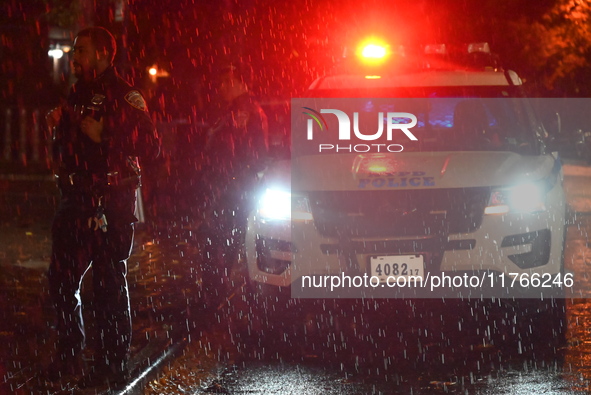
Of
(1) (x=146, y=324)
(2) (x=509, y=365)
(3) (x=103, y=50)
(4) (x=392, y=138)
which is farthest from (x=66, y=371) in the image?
(4) (x=392, y=138)

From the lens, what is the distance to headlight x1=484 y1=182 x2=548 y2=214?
19.4 ft

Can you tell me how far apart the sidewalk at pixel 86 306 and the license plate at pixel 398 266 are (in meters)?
1.39

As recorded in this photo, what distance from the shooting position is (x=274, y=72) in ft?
72.9

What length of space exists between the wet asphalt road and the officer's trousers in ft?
0.71

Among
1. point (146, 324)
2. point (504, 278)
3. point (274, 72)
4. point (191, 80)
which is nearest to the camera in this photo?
point (504, 278)

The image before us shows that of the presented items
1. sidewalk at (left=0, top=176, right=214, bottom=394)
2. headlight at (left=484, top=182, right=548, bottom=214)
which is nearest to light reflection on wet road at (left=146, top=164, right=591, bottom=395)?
sidewalk at (left=0, top=176, right=214, bottom=394)

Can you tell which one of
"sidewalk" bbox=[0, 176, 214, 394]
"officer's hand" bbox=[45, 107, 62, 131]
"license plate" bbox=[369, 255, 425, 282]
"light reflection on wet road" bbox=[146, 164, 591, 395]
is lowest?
"light reflection on wet road" bbox=[146, 164, 591, 395]

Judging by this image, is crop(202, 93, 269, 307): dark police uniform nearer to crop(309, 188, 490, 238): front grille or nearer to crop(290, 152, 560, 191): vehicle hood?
crop(290, 152, 560, 191): vehicle hood

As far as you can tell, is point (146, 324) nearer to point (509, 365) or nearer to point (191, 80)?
point (509, 365)

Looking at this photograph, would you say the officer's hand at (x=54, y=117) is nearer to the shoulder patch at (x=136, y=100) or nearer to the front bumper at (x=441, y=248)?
the shoulder patch at (x=136, y=100)

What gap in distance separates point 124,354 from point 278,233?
1.36m

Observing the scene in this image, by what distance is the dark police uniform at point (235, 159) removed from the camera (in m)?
7.45

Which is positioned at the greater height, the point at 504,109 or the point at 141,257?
the point at 504,109

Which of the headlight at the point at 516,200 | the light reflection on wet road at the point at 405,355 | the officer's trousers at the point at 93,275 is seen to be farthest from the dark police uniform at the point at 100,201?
the headlight at the point at 516,200
